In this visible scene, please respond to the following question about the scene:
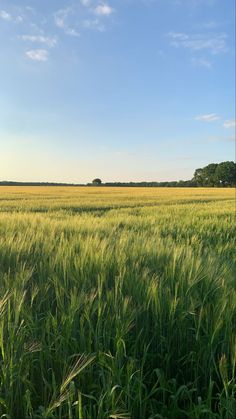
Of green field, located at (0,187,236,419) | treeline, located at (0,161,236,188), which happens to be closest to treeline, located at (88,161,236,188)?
treeline, located at (0,161,236,188)

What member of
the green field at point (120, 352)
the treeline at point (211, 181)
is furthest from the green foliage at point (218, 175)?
the green field at point (120, 352)

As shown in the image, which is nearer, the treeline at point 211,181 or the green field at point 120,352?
the green field at point 120,352

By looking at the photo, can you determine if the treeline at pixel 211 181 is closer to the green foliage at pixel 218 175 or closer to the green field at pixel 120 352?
the green foliage at pixel 218 175

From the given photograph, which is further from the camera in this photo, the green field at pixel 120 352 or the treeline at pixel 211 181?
the treeline at pixel 211 181

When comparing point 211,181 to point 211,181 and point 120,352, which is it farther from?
point 120,352

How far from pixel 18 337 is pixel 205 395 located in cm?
74

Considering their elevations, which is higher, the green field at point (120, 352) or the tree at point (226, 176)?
the tree at point (226, 176)

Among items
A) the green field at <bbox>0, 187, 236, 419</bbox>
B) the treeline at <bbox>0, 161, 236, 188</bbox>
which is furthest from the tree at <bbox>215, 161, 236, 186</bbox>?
the green field at <bbox>0, 187, 236, 419</bbox>

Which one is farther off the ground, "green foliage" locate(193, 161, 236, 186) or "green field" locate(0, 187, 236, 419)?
"green foliage" locate(193, 161, 236, 186)

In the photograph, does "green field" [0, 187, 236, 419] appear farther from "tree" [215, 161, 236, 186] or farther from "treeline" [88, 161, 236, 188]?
"tree" [215, 161, 236, 186]

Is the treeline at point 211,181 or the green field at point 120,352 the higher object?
the treeline at point 211,181

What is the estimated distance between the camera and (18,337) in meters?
1.21

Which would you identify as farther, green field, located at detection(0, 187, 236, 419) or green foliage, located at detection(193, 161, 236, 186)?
green foliage, located at detection(193, 161, 236, 186)

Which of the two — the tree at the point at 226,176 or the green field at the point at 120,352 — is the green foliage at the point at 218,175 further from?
the green field at the point at 120,352
